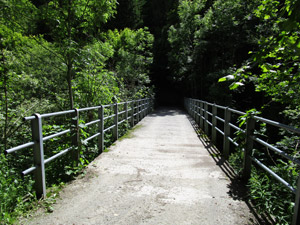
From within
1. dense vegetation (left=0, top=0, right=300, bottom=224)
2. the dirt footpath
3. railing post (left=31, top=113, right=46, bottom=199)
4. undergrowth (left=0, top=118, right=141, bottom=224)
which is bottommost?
the dirt footpath

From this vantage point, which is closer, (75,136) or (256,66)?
(75,136)

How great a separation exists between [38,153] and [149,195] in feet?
5.14

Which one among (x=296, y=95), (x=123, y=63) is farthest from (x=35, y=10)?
(x=123, y=63)

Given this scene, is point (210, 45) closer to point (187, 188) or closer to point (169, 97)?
point (187, 188)

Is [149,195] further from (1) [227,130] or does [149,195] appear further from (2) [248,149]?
(1) [227,130]

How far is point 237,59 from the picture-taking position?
17.3 meters

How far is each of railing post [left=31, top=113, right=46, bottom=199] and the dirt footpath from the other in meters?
0.29

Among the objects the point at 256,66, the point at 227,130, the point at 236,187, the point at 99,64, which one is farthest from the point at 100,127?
the point at 256,66

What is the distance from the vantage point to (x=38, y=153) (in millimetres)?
2781

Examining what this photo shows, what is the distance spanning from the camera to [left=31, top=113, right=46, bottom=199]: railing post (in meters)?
2.74

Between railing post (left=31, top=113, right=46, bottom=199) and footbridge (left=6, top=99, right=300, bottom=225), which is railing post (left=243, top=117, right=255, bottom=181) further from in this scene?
railing post (left=31, top=113, right=46, bottom=199)

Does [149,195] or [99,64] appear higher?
[99,64]

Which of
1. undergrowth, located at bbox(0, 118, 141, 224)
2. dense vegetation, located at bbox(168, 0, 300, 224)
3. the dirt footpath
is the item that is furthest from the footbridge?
dense vegetation, located at bbox(168, 0, 300, 224)

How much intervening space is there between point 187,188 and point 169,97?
3555 centimetres
